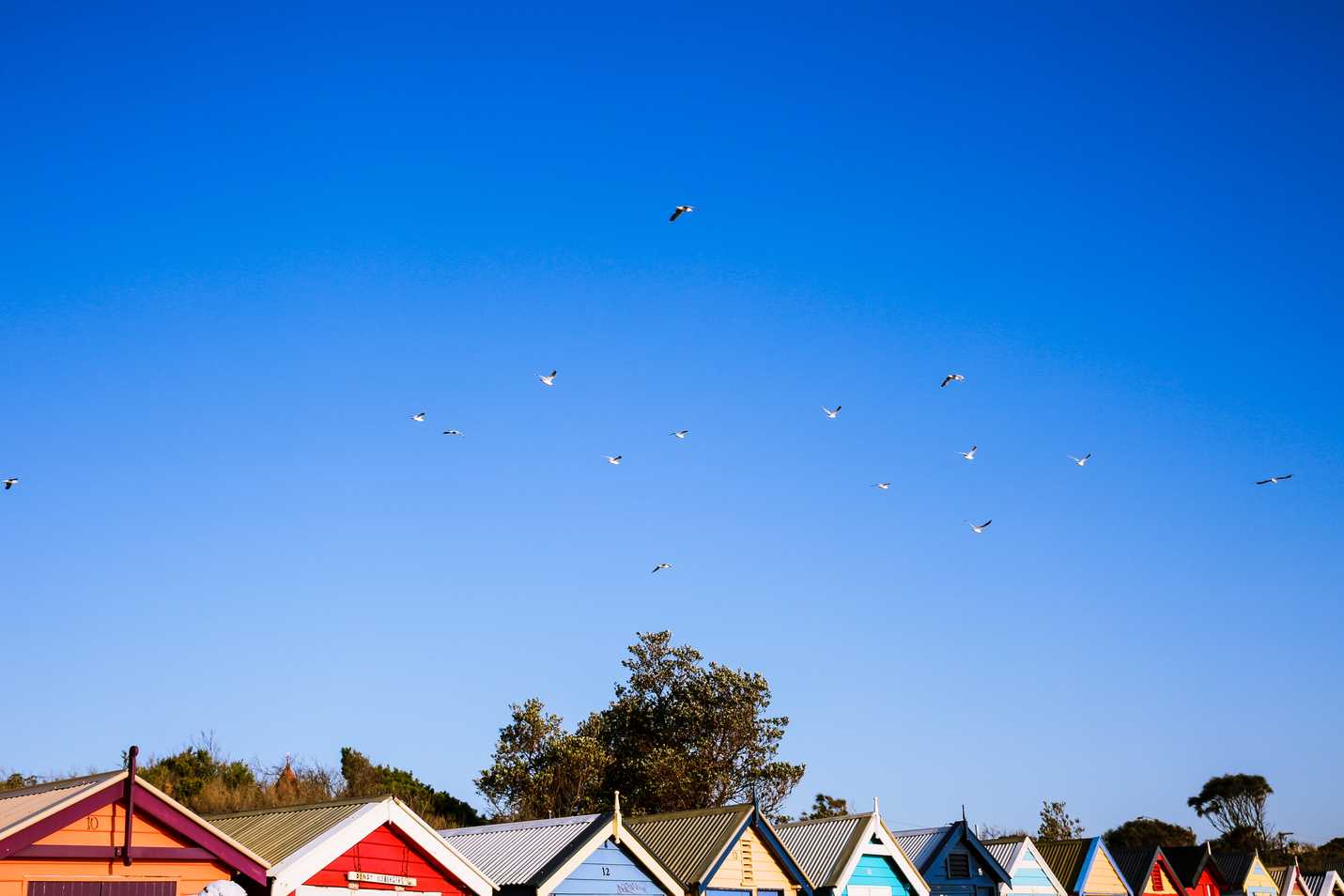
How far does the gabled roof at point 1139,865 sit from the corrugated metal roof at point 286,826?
3706 cm

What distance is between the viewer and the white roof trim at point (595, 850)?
32.0 meters

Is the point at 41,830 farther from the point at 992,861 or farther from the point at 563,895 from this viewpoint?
the point at 992,861

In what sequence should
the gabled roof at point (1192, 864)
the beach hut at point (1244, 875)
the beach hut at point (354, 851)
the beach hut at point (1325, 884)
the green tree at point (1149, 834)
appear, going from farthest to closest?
the green tree at point (1149, 834) < the beach hut at point (1325, 884) < the beach hut at point (1244, 875) < the gabled roof at point (1192, 864) < the beach hut at point (354, 851)

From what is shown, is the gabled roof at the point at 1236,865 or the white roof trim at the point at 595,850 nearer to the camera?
the white roof trim at the point at 595,850

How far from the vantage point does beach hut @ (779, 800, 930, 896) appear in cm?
4044

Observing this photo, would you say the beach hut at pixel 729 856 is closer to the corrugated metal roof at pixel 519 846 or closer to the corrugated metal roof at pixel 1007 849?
the corrugated metal roof at pixel 519 846

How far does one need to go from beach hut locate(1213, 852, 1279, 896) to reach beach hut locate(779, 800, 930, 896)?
28371mm

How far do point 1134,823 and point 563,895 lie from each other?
9594cm

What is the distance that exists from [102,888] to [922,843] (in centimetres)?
3016

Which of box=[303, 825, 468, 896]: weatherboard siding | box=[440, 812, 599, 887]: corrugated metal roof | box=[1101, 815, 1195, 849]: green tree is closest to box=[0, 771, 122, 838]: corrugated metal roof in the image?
box=[303, 825, 468, 896]: weatherboard siding

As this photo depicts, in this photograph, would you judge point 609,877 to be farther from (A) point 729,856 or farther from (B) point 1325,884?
(B) point 1325,884

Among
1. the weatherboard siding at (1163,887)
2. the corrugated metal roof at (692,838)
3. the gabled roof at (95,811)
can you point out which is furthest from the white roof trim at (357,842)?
the weatherboard siding at (1163,887)

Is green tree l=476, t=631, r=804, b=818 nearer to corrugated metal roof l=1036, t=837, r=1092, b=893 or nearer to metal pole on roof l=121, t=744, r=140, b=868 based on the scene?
corrugated metal roof l=1036, t=837, r=1092, b=893

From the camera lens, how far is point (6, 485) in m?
33.1
